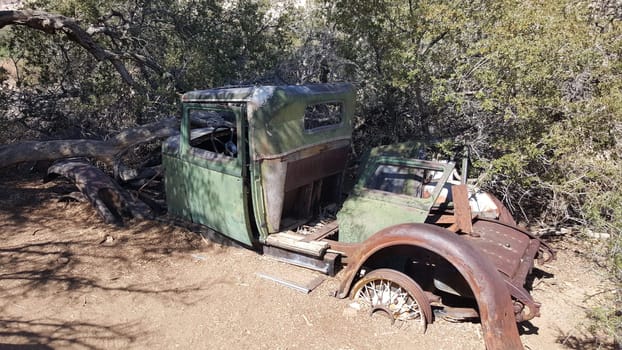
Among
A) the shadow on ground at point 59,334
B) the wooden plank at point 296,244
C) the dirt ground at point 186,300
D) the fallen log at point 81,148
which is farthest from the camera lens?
the fallen log at point 81,148

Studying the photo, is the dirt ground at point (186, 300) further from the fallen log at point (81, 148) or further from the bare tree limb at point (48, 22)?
the bare tree limb at point (48, 22)

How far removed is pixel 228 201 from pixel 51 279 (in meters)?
1.93

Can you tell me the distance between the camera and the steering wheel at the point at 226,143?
4948 mm

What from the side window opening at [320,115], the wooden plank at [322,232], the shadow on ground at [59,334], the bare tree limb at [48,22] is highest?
the bare tree limb at [48,22]

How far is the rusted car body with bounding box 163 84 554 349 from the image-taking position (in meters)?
3.35

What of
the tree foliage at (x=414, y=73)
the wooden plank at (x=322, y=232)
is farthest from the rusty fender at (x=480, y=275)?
the wooden plank at (x=322, y=232)

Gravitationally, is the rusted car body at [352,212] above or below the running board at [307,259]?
above

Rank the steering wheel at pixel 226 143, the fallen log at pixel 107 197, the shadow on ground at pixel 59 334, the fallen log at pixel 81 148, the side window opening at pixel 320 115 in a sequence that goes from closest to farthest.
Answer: the shadow on ground at pixel 59 334 < the steering wheel at pixel 226 143 < the fallen log at pixel 107 197 < the fallen log at pixel 81 148 < the side window opening at pixel 320 115

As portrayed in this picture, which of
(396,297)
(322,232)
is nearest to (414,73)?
(322,232)

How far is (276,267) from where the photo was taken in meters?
4.57

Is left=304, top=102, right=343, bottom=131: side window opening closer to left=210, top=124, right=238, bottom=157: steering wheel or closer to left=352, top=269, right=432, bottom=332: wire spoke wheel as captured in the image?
left=210, top=124, right=238, bottom=157: steering wheel

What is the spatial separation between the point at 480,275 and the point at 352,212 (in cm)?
147

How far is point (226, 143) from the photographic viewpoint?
5.13m

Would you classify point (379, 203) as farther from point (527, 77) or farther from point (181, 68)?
point (181, 68)
